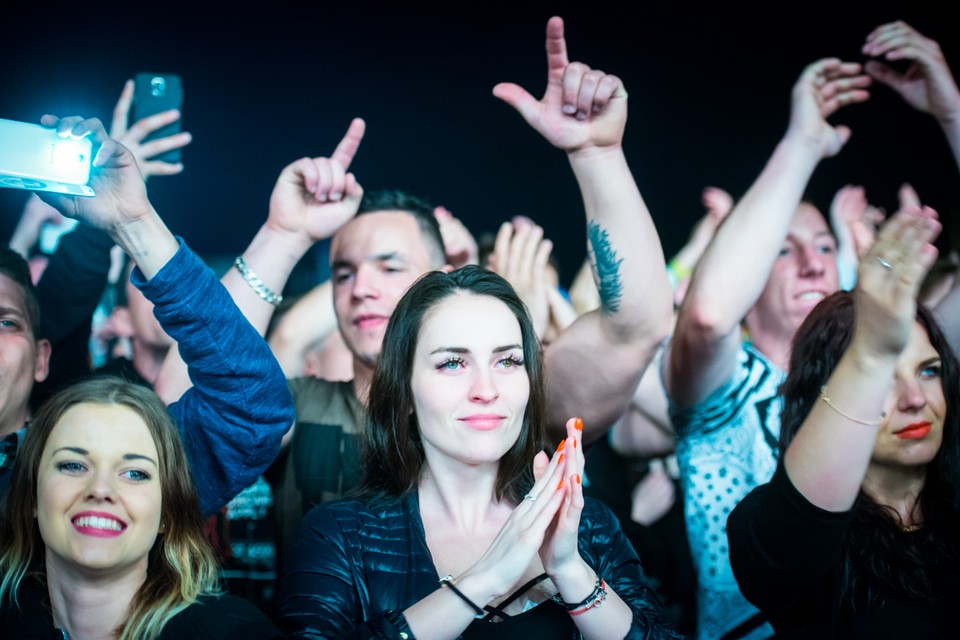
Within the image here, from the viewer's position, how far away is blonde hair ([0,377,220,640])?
168 centimetres

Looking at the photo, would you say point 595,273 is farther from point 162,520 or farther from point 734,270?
point 162,520

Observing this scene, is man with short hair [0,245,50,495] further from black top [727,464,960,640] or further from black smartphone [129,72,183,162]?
black top [727,464,960,640]

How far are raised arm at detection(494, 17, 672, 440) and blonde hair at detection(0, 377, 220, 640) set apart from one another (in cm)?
92

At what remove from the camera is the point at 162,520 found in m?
1.72

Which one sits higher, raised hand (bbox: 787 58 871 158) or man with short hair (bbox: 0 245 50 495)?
raised hand (bbox: 787 58 871 158)

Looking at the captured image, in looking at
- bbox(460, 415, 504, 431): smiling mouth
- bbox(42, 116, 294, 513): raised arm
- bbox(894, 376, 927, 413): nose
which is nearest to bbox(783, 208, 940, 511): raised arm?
bbox(894, 376, 927, 413): nose

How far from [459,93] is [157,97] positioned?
1843 mm

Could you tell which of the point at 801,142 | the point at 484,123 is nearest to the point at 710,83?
the point at 484,123

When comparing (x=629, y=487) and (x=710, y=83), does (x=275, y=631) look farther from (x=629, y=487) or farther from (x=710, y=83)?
(x=710, y=83)

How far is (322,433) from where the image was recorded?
2.41 m

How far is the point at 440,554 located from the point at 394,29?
2.49 meters

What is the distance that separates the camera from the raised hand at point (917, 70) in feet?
8.49

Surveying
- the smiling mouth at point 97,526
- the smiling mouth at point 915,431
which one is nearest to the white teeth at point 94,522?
the smiling mouth at point 97,526

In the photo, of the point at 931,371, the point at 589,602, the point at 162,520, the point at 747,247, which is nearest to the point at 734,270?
the point at 747,247
